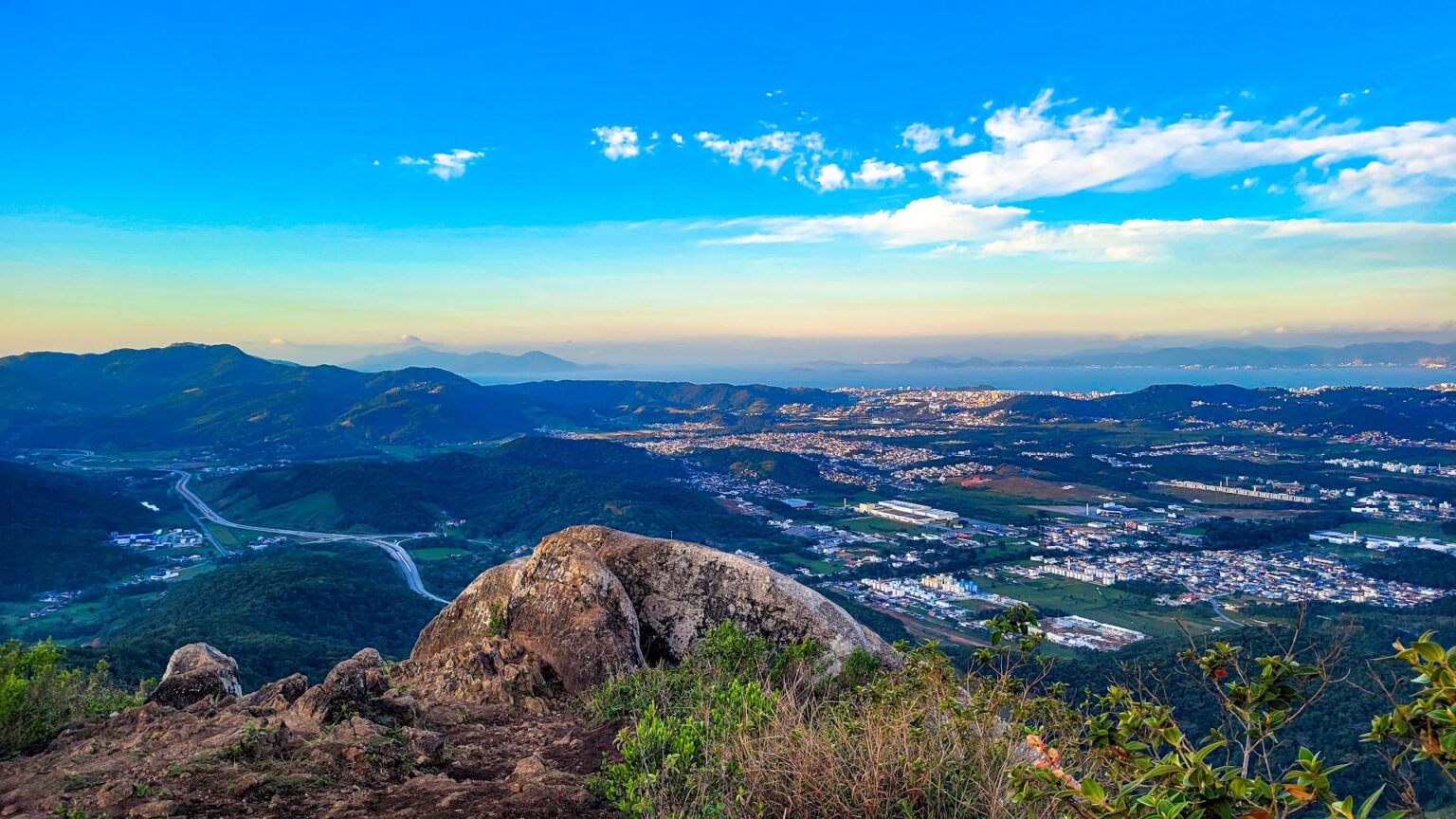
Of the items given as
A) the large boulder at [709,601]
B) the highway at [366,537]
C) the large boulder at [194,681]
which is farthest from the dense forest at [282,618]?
the large boulder at [709,601]

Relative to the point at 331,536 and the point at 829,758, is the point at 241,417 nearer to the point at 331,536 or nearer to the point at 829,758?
the point at 331,536

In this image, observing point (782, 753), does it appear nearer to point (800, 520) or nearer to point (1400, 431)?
point (800, 520)

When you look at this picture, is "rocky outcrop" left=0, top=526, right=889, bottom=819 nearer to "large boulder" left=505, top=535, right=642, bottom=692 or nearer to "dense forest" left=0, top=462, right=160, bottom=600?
"large boulder" left=505, top=535, right=642, bottom=692

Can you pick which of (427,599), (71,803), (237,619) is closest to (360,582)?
(427,599)

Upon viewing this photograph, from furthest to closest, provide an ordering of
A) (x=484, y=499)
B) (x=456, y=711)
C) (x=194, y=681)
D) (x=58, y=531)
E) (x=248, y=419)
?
(x=248, y=419) < (x=484, y=499) < (x=58, y=531) < (x=194, y=681) < (x=456, y=711)

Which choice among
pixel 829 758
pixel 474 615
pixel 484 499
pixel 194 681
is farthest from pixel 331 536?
pixel 829 758

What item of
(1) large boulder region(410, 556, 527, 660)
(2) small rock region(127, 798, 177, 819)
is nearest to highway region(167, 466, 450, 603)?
(1) large boulder region(410, 556, 527, 660)
